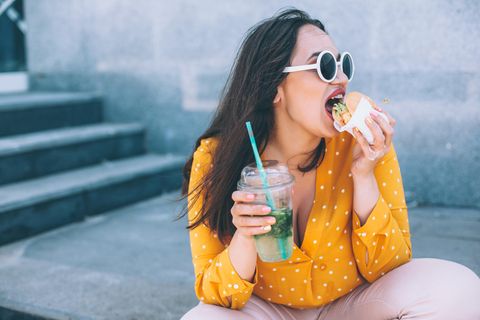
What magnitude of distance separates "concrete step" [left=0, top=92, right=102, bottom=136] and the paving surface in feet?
3.54

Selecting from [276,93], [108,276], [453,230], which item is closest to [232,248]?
[276,93]

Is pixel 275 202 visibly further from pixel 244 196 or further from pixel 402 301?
pixel 402 301

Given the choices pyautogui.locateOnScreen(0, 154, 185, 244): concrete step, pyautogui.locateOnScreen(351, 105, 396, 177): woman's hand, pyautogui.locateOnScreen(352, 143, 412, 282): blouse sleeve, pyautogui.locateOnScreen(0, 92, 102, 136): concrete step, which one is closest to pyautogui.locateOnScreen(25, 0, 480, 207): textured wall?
pyautogui.locateOnScreen(0, 92, 102, 136): concrete step

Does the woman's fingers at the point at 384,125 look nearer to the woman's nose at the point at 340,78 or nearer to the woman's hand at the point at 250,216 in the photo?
the woman's nose at the point at 340,78

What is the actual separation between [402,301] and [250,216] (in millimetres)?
593

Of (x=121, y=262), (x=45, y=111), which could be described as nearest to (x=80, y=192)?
(x=121, y=262)

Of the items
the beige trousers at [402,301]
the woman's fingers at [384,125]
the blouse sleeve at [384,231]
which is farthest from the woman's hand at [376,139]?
the beige trousers at [402,301]

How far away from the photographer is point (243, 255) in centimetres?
186

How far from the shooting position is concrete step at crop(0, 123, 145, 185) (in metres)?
4.30

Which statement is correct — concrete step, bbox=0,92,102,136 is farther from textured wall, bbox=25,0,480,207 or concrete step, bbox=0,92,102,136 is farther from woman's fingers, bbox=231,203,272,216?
woman's fingers, bbox=231,203,272,216

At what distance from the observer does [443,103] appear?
4.09 meters

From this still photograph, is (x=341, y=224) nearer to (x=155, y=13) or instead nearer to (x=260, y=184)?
(x=260, y=184)

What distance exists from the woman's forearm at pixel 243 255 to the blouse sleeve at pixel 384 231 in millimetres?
370

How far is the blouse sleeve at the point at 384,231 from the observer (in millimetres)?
1963
